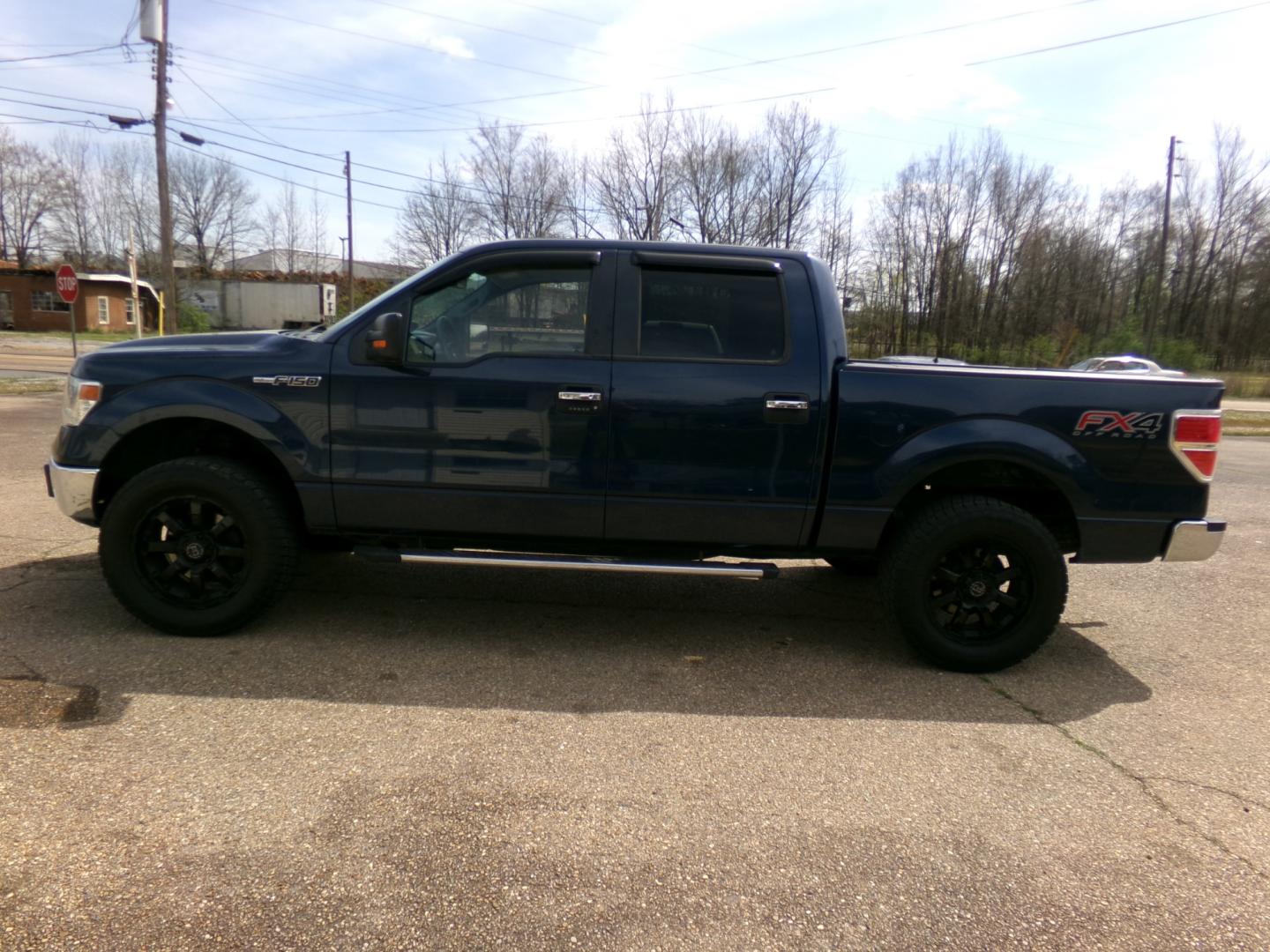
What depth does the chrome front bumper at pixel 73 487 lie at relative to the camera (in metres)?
3.96

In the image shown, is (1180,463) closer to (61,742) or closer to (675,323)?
(675,323)

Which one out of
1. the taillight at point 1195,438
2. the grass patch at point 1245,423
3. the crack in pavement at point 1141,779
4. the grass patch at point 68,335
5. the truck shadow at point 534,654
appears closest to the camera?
the crack in pavement at point 1141,779

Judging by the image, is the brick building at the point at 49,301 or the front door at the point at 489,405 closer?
the front door at the point at 489,405

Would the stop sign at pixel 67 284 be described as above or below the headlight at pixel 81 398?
above

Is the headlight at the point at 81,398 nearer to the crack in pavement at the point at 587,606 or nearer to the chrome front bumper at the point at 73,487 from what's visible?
the chrome front bumper at the point at 73,487

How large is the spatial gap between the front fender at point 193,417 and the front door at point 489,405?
0.18m

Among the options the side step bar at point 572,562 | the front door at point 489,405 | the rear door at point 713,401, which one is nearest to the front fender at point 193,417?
Answer: the front door at point 489,405

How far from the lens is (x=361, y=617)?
4.55 metres

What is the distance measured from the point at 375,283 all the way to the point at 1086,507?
59.8 metres

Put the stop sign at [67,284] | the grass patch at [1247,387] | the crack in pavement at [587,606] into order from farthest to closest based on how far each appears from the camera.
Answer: the grass patch at [1247,387], the stop sign at [67,284], the crack in pavement at [587,606]

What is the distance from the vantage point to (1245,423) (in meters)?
21.8

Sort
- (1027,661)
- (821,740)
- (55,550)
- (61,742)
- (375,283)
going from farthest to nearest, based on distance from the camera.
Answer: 1. (375,283)
2. (55,550)
3. (1027,661)
4. (821,740)
5. (61,742)

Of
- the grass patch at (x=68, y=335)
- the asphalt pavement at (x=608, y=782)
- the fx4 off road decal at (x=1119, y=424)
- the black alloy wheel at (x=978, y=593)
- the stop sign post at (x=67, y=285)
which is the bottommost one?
the asphalt pavement at (x=608, y=782)

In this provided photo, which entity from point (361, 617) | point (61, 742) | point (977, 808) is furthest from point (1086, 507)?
point (61, 742)
